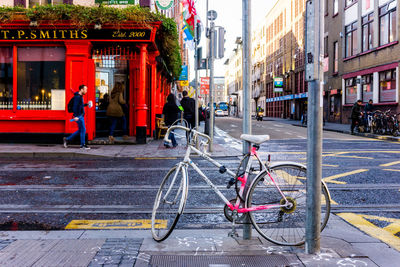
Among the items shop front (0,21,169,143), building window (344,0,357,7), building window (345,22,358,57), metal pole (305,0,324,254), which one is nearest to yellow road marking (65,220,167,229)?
metal pole (305,0,324,254)

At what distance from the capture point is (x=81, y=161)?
35.3 feet

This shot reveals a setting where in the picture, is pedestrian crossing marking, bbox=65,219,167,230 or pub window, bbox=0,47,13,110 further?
pub window, bbox=0,47,13,110

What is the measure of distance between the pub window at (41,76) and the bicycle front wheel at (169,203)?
37.0 ft

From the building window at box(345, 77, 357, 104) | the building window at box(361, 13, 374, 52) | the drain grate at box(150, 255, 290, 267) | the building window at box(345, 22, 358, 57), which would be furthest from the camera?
the building window at box(345, 22, 358, 57)

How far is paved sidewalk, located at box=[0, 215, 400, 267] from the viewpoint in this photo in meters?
3.48

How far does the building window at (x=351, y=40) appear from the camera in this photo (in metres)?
32.2

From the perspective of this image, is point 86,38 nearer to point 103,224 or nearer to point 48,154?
point 48,154

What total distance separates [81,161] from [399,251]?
850cm

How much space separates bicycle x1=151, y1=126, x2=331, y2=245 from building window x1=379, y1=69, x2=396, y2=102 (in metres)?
23.9

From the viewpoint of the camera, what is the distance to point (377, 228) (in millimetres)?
4672

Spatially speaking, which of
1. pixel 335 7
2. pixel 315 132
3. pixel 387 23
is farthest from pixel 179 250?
pixel 335 7

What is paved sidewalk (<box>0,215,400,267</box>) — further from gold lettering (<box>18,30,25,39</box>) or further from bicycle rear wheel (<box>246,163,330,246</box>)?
gold lettering (<box>18,30,25,39</box>)

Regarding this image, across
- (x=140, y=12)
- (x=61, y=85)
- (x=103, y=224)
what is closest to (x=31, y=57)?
(x=61, y=85)

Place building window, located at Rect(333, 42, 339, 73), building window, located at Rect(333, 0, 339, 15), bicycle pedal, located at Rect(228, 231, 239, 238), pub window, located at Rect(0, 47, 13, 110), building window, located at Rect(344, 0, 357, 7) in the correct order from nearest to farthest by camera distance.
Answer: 1. bicycle pedal, located at Rect(228, 231, 239, 238)
2. pub window, located at Rect(0, 47, 13, 110)
3. building window, located at Rect(344, 0, 357, 7)
4. building window, located at Rect(333, 42, 339, 73)
5. building window, located at Rect(333, 0, 339, 15)
